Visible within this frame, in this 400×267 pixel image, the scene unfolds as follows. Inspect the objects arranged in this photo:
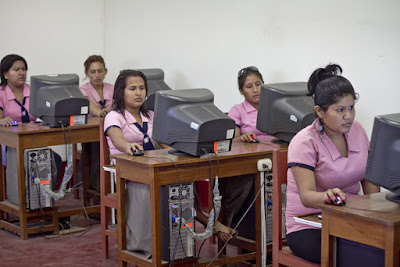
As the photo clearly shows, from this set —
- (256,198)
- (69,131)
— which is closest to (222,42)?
(69,131)

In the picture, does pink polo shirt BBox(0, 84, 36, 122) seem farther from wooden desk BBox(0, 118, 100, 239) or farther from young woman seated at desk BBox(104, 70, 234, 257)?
young woman seated at desk BBox(104, 70, 234, 257)

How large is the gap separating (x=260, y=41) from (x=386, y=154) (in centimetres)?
254

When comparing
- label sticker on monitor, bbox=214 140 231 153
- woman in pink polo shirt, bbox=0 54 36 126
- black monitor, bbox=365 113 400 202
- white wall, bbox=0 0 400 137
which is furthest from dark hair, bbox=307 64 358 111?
woman in pink polo shirt, bbox=0 54 36 126

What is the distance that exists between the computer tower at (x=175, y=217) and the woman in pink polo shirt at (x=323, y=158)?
0.71m

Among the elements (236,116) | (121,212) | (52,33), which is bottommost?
(121,212)

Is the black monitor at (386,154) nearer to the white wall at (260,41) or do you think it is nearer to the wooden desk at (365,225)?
the wooden desk at (365,225)

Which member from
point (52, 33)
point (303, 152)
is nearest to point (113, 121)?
point (303, 152)

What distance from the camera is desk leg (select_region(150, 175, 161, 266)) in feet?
10.2

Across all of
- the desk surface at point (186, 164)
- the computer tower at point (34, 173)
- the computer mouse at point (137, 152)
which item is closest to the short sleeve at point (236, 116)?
the desk surface at point (186, 164)

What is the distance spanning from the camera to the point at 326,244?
231cm

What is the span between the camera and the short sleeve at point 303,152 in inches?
101

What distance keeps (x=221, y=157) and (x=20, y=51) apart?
329 cm

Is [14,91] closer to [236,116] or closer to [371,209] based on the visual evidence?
[236,116]

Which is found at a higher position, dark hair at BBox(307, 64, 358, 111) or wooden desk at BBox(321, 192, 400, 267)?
dark hair at BBox(307, 64, 358, 111)
